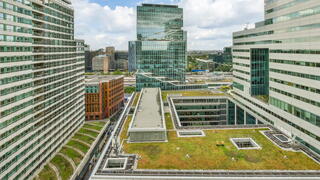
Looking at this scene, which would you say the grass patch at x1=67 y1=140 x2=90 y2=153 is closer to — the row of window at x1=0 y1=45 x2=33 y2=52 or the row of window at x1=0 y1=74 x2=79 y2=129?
the row of window at x1=0 y1=74 x2=79 y2=129

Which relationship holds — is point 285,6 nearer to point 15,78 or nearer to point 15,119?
point 15,78

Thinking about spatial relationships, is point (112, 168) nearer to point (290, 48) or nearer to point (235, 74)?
point (290, 48)

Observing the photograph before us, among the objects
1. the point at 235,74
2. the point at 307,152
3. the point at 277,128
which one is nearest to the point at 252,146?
the point at 307,152

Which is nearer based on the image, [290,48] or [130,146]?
[130,146]

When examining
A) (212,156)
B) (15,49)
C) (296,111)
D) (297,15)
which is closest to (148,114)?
(212,156)

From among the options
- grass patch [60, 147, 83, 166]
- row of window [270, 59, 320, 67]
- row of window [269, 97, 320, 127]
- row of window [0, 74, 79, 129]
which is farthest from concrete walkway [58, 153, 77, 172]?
row of window [270, 59, 320, 67]
